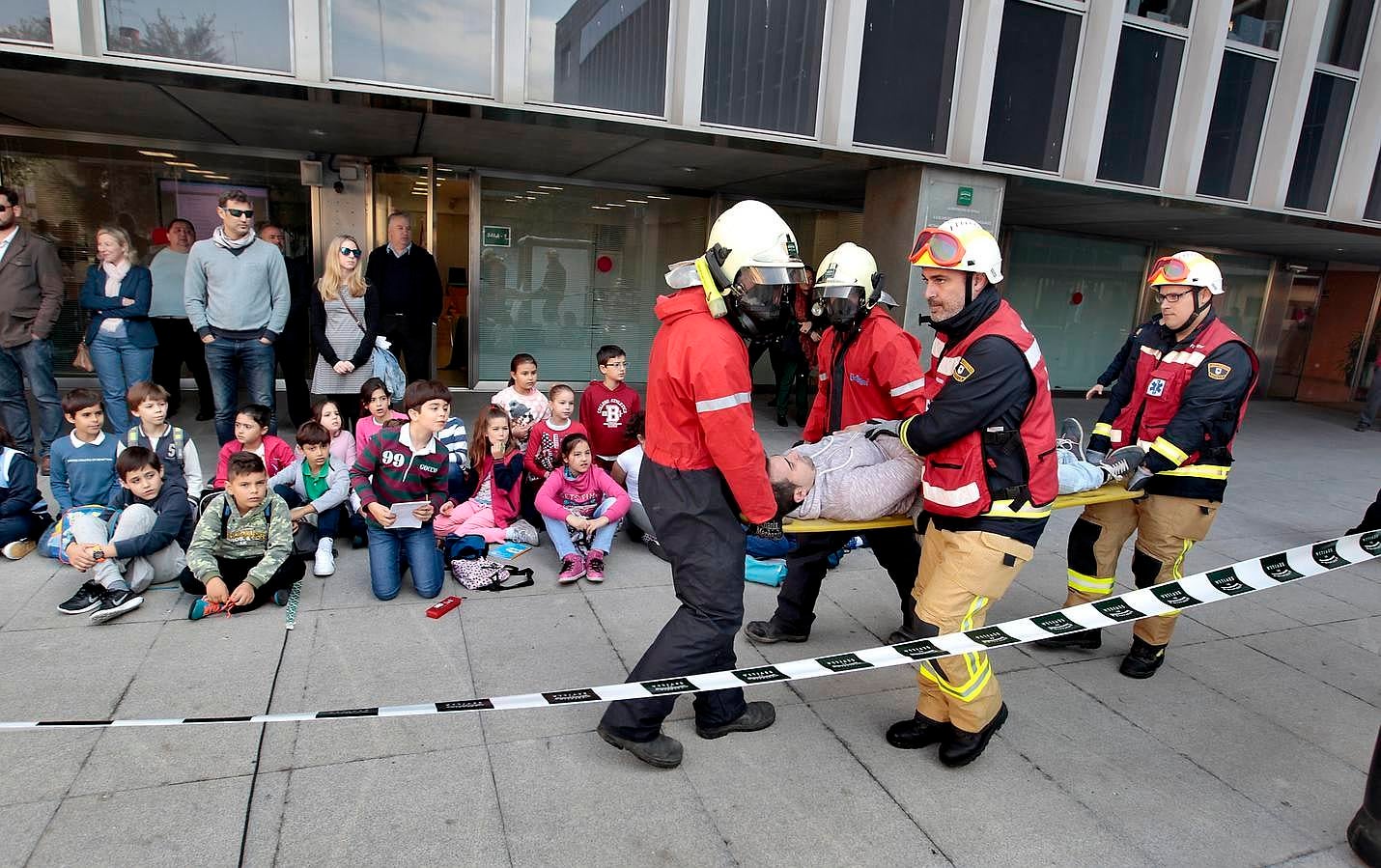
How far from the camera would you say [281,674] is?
3.62m

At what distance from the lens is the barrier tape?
2.80 m

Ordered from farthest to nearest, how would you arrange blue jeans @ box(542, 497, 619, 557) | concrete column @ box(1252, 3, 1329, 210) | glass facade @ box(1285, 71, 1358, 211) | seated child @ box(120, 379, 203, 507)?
glass facade @ box(1285, 71, 1358, 211)
concrete column @ box(1252, 3, 1329, 210)
blue jeans @ box(542, 497, 619, 557)
seated child @ box(120, 379, 203, 507)

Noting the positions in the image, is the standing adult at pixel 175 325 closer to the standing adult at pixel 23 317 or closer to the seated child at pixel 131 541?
the standing adult at pixel 23 317

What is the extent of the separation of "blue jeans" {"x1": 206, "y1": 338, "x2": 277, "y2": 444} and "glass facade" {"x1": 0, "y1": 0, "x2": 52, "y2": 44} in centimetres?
242

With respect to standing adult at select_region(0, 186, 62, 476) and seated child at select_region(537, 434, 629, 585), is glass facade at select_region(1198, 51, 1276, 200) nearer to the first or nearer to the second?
seated child at select_region(537, 434, 629, 585)

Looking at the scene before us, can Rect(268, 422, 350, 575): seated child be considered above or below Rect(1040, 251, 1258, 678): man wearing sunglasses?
below

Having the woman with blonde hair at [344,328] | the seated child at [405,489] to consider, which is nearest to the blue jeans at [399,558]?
the seated child at [405,489]

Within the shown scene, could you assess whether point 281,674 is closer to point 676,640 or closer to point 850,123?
point 676,640

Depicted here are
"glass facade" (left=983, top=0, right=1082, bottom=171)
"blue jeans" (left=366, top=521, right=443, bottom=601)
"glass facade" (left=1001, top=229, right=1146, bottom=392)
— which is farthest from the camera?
"glass facade" (left=1001, top=229, right=1146, bottom=392)

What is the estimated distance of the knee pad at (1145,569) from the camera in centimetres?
405

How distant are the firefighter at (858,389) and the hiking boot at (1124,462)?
2.93ft

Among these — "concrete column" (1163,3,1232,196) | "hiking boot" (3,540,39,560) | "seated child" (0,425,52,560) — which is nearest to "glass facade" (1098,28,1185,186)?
"concrete column" (1163,3,1232,196)

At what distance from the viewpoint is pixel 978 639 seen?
9.84ft

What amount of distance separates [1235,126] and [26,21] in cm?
1231
